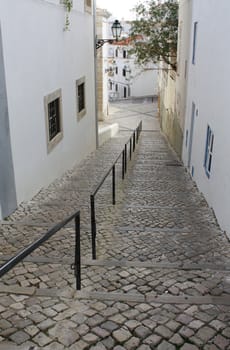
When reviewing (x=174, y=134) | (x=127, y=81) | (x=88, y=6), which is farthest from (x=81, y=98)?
(x=127, y=81)

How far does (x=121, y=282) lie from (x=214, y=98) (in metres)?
4.71

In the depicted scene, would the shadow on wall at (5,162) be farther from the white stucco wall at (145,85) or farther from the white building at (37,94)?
the white stucco wall at (145,85)

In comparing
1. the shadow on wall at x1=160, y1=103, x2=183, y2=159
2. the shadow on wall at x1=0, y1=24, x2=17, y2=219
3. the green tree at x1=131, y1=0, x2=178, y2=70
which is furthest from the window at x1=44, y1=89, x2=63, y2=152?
the green tree at x1=131, y1=0, x2=178, y2=70

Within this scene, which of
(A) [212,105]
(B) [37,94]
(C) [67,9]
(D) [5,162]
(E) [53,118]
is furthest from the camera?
(C) [67,9]

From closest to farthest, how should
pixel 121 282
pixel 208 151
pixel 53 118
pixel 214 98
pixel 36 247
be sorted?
pixel 36 247
pixel 121 282
pixel 214 98
pixel 208 151
pixel 53 118

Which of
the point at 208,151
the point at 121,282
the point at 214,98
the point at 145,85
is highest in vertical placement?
the point at 214,98

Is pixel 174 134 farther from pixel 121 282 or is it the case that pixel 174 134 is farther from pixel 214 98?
pixel 121 282

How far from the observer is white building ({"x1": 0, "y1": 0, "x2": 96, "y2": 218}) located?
6227mm

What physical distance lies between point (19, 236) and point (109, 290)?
1.98m

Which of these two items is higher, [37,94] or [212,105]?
[37,94]

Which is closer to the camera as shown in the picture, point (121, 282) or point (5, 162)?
point (121, 282)

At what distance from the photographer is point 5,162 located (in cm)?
621

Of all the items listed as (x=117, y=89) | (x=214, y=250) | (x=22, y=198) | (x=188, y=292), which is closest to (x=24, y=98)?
(x=22, y=198)

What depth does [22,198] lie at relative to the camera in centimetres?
704
